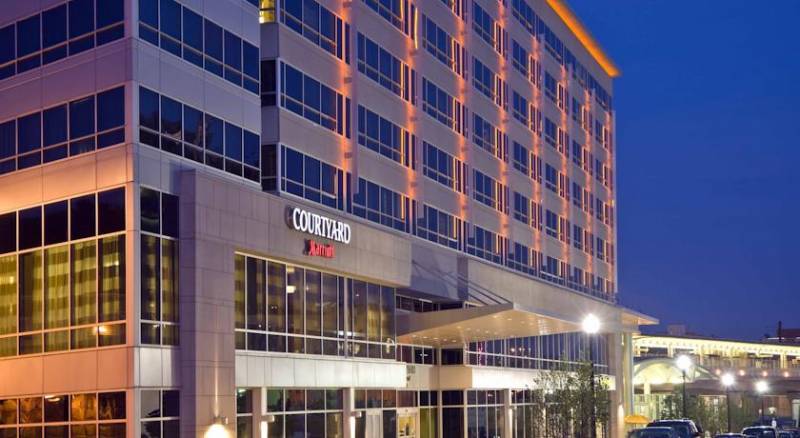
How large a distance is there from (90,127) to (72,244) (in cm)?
343

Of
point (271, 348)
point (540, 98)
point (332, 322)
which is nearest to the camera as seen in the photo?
point (271, 348)

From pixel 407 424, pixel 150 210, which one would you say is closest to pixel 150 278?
pixel 150 210

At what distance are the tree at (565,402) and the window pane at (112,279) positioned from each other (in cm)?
3030

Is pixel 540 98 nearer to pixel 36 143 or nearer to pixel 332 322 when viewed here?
pixel 332 322

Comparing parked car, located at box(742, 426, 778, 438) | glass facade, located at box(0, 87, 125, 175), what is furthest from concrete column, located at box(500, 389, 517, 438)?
glass facade, located at box(0, 87, 125, 175)

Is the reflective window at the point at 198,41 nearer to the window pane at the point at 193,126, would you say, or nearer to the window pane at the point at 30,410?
the window pane at the point at 193,126

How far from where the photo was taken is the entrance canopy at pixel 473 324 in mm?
48188

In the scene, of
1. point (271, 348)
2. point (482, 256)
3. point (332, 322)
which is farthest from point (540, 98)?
point (271, 348)

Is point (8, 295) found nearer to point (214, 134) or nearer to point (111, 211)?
point (111, 211)

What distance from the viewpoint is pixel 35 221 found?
37.0 m

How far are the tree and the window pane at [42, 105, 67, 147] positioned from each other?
3124 cm

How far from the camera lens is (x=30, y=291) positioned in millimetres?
37000

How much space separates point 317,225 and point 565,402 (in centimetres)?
2584

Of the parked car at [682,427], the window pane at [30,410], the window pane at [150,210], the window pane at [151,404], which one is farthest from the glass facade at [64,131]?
the parked car at [682,427]
